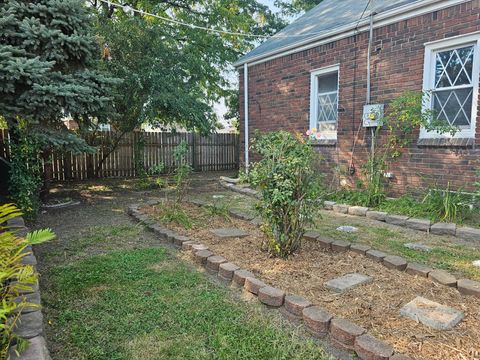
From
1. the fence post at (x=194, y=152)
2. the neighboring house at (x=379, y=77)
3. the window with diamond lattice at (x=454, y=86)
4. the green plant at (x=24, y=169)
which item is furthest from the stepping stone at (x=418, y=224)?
the fence post at (x=194, y=152)

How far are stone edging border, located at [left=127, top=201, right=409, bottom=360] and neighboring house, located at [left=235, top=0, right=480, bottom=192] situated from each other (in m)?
4.00

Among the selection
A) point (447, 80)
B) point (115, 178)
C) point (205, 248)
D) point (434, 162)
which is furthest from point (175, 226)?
point (115, 178)

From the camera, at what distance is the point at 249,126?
9.59 meters

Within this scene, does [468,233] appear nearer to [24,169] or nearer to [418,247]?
[418,247]

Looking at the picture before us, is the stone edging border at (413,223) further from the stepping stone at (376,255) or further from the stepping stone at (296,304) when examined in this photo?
the stepping stone at (296,304)

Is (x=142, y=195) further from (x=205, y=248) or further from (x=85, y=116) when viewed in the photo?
(x=205, y=248)

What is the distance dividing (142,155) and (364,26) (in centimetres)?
729

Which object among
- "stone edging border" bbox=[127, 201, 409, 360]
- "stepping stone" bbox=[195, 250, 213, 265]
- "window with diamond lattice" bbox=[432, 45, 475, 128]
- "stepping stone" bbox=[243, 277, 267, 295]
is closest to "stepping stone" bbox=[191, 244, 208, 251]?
"stone edging border" bbox=[127, 201, 409, 360]

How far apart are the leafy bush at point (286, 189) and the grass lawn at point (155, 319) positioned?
33.1 inches

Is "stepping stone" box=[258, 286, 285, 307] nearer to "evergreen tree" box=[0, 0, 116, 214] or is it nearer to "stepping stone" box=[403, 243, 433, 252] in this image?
"stepping stone" box=[403, 243, 433, 252]

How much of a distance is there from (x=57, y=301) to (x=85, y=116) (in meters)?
3.63

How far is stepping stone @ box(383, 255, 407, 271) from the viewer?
10.4 ft

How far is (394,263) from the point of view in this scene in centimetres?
320

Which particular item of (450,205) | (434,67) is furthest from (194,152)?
(450,205)
